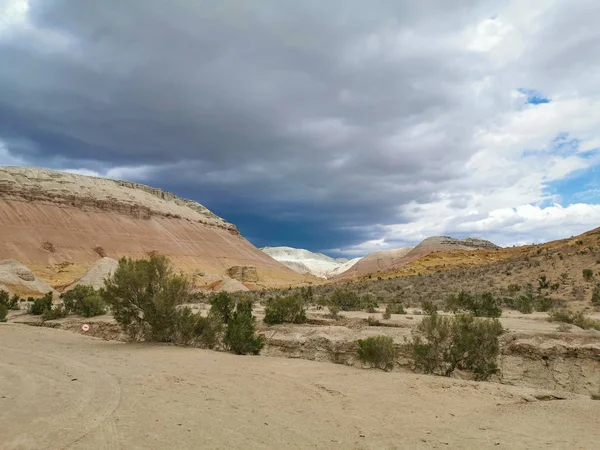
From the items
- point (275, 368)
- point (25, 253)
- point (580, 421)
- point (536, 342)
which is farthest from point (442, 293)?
point (25, 253)

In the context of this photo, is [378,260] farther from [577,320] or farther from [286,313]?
[577,320]

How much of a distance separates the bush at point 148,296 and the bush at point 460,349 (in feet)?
28.5

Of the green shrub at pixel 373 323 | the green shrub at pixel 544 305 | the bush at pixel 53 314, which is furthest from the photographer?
the bush at pixel 53 314

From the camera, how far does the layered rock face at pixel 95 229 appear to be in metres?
73.9

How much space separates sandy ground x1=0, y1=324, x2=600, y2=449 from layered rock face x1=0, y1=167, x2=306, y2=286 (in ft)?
185

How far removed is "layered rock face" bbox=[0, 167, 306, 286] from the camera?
7394 cm

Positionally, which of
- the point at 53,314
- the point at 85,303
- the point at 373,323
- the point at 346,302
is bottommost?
the point at 373,323

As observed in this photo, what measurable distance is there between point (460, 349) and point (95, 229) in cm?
8878

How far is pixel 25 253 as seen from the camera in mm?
71250

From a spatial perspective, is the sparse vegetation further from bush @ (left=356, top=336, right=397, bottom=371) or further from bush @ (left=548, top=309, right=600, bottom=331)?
bush @ (left=548, top=309, right=600, bottom=331)

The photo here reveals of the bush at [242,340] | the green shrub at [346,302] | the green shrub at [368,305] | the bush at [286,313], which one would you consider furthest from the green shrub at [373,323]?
the green shrub at [346,302]

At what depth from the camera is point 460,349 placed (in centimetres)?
1116

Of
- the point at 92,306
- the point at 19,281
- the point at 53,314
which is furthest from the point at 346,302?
the point at 19,281

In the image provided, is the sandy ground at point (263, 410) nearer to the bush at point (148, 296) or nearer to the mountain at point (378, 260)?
the bush at point (148, 296)
